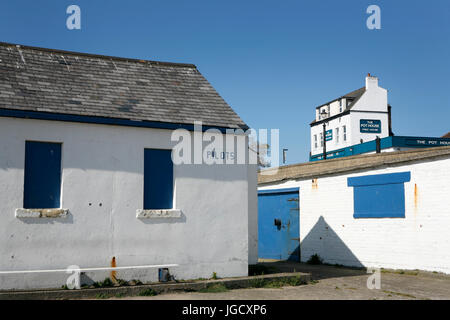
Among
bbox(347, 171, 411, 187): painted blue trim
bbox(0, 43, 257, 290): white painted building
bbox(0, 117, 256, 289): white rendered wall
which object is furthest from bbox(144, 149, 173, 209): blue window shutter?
bbox(347, 171, 411, 187): painted blue trim

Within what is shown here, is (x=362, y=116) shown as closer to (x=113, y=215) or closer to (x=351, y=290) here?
(x=351, y=290)

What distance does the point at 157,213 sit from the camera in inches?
437

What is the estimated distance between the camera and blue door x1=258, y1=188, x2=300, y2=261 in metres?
18.9

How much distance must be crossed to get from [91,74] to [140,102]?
1.49 meters

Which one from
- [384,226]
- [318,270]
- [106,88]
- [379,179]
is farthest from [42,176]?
[384,226]

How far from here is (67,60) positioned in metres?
12.3

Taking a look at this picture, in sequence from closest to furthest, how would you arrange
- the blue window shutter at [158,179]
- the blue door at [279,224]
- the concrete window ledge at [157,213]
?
the concrete window ledge at [157,213] → the blue window shutter at [158,179] → the blue door at [279,224]

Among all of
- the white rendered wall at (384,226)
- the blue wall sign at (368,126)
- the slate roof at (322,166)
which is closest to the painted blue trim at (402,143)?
the blue wall sign at (368,126)

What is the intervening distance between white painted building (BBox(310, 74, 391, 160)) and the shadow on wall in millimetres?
28881

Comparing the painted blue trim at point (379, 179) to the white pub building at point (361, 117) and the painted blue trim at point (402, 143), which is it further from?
the white pub building at point (361, 117)

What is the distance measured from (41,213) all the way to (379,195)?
9.81 m

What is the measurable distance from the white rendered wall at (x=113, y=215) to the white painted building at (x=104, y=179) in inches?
0.8

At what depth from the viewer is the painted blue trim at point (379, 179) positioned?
1423 cm

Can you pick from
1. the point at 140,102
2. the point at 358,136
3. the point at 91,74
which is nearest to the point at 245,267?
the point at 140,102
